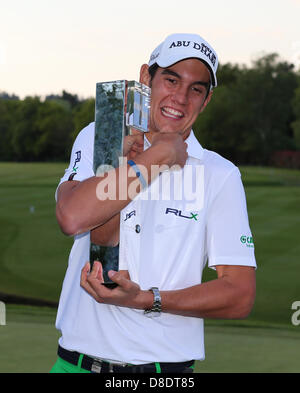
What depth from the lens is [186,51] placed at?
2.24 m

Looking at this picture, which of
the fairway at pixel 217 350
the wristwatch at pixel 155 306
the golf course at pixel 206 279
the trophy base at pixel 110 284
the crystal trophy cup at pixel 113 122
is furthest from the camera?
the golf course at pixel 206 279

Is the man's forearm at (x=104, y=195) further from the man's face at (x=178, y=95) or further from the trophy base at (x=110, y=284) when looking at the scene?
the man's face at (x=178, y=95)

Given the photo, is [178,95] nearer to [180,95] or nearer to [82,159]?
[180,95]

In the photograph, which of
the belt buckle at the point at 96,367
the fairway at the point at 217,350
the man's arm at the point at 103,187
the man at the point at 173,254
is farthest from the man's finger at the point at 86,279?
the fairway at the point at 217,350

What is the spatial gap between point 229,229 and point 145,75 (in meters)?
0.67

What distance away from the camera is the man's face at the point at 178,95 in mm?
2299

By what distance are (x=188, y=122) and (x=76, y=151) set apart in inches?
17.0

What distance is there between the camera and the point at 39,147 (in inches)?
3720

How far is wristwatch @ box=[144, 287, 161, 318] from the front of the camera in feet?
7.14

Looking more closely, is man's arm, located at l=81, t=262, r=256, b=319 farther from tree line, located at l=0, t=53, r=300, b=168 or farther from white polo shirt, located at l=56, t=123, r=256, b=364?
tree line, located at l=0, t=53, r=300, b=168

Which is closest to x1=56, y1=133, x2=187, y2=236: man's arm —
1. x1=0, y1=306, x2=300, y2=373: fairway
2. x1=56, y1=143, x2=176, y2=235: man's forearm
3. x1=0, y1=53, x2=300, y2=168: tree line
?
x1=56, y1=143, x2=176, y2=235: man's forearm

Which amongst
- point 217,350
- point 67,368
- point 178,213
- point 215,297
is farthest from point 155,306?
point 217,350

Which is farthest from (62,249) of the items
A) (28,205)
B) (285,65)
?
(285,65)

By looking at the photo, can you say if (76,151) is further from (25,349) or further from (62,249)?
(62,249)
